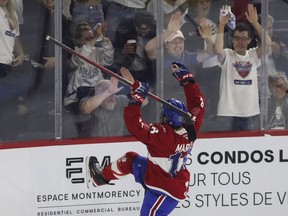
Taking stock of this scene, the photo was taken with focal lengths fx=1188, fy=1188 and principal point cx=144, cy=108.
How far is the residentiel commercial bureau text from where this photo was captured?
9.95 metres

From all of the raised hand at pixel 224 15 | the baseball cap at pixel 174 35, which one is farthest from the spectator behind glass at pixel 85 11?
the raised hand at pixel 224 15

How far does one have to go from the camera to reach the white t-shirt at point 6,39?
9.48 metres

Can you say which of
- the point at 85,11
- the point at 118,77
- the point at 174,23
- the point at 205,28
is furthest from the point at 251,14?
the point at 118,77

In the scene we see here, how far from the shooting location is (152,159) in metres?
9.00

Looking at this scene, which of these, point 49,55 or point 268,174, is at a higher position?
point 49,55

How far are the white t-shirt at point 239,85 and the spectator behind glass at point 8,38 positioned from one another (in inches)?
68.0

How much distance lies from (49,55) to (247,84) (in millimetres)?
1689

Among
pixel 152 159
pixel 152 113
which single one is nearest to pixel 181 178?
pixel 152 159

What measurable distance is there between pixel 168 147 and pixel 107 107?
114 centimetres

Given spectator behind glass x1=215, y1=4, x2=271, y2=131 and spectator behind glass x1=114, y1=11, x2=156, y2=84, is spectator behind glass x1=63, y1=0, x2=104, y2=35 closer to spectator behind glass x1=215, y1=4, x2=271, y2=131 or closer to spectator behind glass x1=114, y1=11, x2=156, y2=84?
spectator behind glass x1=114, y1=11, x2=156, y2=84

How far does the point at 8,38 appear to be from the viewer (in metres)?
9.52

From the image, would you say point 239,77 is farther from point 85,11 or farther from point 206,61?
point 85,11

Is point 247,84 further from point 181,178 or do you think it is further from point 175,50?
point 181,178

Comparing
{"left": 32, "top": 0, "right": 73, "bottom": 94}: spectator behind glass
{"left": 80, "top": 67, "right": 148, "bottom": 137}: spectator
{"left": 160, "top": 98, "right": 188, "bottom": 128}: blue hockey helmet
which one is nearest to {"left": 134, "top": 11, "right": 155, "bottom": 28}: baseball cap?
{"left": 80, "top": 67, "right": 148, "bottom": 137}: spectator
